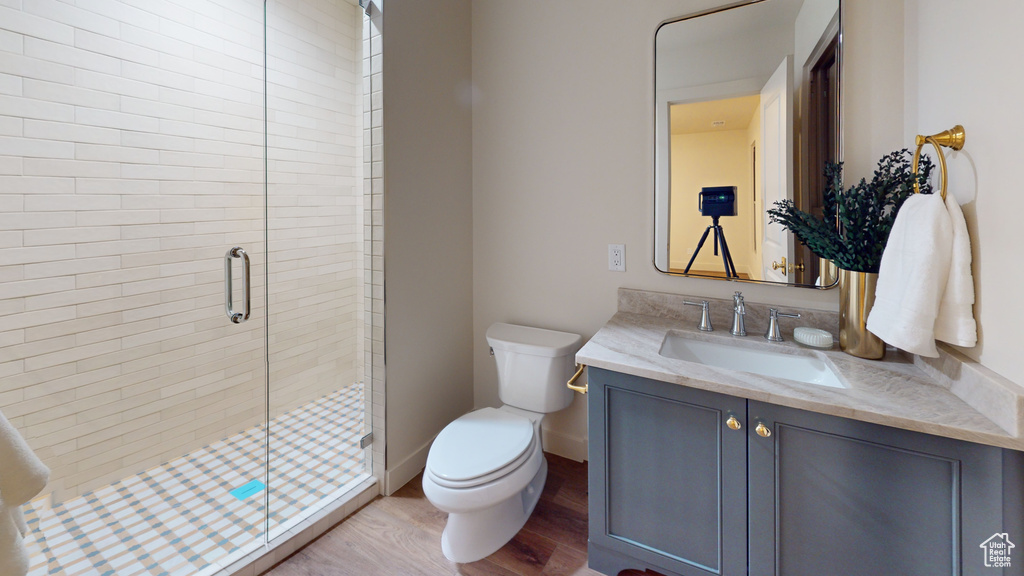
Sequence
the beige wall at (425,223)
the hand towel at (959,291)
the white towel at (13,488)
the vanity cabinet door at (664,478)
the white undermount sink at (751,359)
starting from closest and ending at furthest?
the white towel at (13,488) → the hand towel at (959,291) → the vanity cabinet door at (664,478) → the white undermount sink at (751,359) → the beige wall at (425,223)

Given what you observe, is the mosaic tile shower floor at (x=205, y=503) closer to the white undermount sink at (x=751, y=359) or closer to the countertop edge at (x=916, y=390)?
the countertop edge at (x=916, y=390)

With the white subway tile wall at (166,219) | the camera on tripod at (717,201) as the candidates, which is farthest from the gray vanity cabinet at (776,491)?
the white subway tile wall at (166,219)

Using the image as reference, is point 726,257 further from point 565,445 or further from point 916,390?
point 565,445

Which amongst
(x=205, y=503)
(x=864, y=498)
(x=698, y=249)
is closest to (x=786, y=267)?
(x=698, y=249)

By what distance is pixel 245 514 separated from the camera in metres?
1.55

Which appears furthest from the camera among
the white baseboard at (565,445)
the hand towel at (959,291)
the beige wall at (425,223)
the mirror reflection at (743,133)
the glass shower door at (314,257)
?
the white baseboard at (565,445)

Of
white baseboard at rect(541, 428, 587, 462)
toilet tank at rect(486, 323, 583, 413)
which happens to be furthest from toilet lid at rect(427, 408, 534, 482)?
white baseboard at rect(541, 428, 587, 462)

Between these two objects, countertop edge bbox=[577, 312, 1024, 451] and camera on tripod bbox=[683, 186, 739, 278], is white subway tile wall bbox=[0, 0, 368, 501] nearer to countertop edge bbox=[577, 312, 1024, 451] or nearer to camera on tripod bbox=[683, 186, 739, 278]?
countertop edge bbox=[577, 312, 1024, 451]

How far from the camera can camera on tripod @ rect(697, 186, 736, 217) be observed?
1.65 meters

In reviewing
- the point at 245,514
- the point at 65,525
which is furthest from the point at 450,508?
the point at 65,525

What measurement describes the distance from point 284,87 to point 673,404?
1779mm

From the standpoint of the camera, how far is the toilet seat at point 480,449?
1421 mm

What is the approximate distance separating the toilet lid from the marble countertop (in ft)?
1.55

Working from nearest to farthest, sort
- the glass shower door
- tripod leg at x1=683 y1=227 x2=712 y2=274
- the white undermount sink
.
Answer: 1. the white undermount sink
2. the glass shower door
3. tripod leg at x1=683 y1=227 x2=712 y2=274
